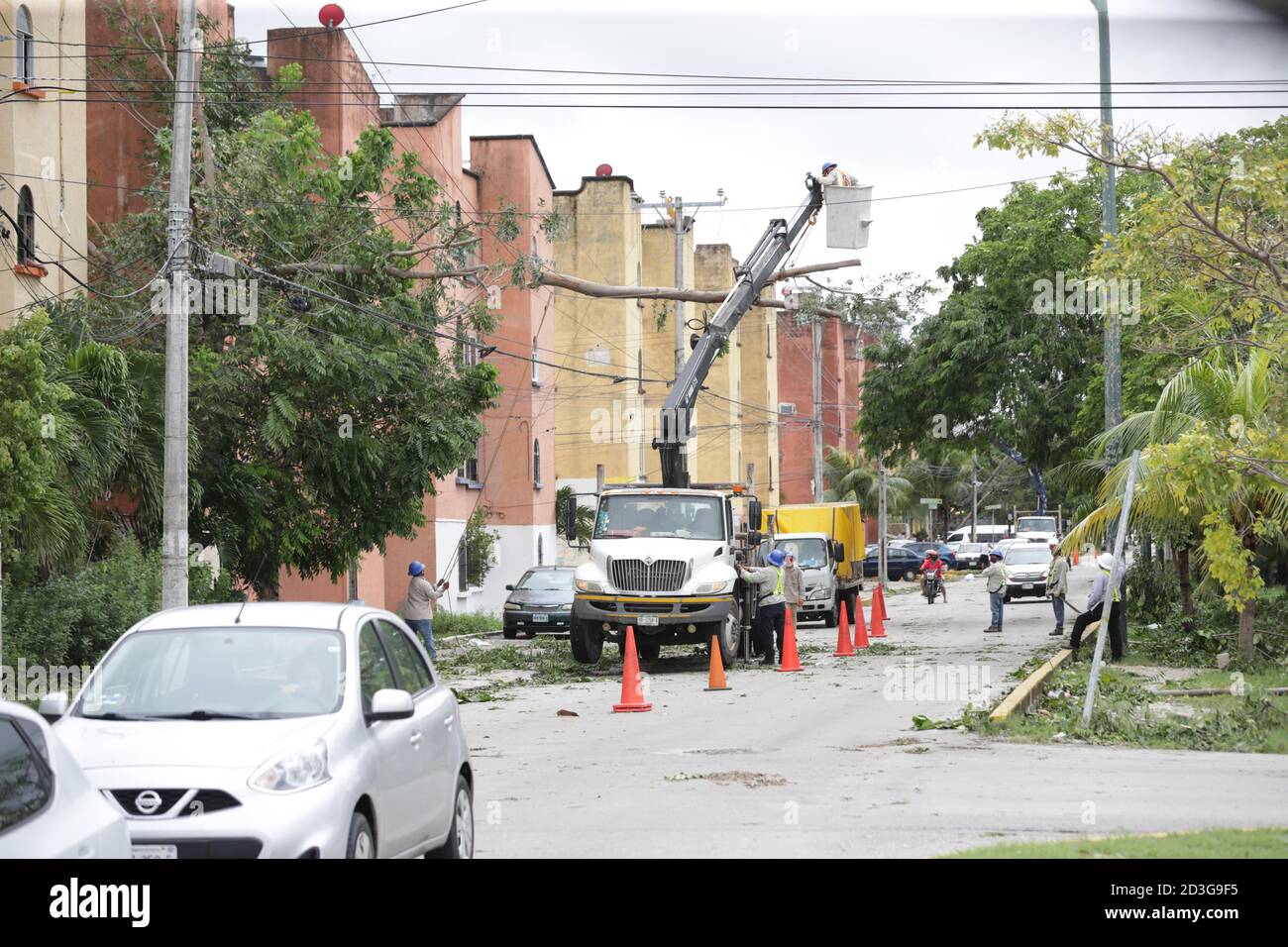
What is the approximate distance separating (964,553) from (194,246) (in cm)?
6236

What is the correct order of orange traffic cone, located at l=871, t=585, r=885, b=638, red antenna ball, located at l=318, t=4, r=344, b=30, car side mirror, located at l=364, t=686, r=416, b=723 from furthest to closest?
orange traffic cone, located at l=871, t=585, r=885, b=638 → red antenna ball, located at l=318, t=4, r=344, b=30 → car side mirror, located at l=364, t=686, r=416, b=723

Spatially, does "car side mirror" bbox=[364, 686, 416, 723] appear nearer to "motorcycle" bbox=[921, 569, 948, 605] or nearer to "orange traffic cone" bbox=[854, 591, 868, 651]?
"orange traffic cone" bbox=[854, 591, 868, 651]

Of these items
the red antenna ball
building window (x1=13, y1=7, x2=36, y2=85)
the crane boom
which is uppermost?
the red antenna ball

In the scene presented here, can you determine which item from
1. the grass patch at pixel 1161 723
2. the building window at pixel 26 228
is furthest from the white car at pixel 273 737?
the building window at pixel 26 228

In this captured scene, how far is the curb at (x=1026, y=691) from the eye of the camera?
1670 cm

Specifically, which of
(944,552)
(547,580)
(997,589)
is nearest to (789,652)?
(997,589)

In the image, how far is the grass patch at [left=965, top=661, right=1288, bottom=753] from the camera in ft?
49.7

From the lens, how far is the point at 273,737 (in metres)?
7.27

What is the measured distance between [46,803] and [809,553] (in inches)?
1316

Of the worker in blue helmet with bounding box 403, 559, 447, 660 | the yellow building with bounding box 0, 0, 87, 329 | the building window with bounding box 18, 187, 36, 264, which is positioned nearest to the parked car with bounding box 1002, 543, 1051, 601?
the worker in blue helmet with bounding box 403, 559, 447, 660

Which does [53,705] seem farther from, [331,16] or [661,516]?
[331,16]

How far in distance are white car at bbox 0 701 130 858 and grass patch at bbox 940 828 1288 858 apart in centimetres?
493

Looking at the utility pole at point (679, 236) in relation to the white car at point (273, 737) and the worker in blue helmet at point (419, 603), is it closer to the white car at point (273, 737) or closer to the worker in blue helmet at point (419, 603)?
the worker in blue helmet at point (419, 603)

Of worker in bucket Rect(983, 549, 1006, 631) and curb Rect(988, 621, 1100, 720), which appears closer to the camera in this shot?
curb Rect(988, 621, 1100, 720)
